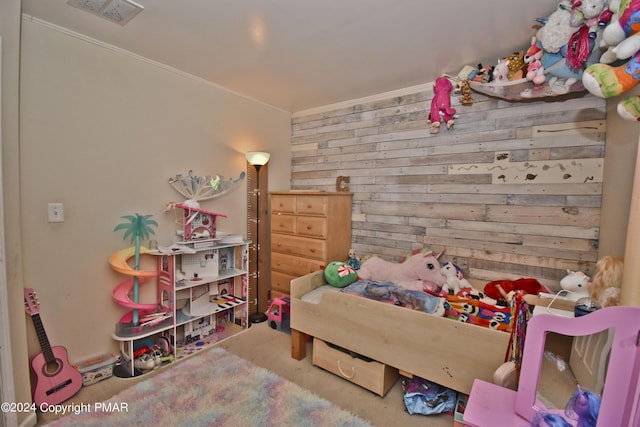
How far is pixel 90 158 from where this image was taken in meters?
2.08

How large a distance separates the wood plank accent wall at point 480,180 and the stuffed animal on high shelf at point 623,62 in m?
1.00

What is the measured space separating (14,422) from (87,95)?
6.53 feet

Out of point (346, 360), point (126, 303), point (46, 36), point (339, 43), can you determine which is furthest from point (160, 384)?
point (339, 43)

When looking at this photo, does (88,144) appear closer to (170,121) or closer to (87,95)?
(87,95)

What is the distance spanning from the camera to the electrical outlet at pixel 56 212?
6.27 ft

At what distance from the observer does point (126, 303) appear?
2.14 metres

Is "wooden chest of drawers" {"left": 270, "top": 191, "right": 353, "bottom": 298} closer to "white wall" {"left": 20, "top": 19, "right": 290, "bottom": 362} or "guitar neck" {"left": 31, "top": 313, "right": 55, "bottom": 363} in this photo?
"white wall" {"left": 20, "top": 19, "right": 290, "bottom": 362}

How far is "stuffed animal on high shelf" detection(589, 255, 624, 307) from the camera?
1262 millimetres

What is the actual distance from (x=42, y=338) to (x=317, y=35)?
8.55 ft

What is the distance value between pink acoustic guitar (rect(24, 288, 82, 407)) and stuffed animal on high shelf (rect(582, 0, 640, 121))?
10.4 ft

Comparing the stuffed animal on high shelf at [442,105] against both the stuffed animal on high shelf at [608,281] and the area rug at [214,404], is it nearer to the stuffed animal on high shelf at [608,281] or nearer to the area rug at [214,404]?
the stuffed animal on high shelf at [608,281]

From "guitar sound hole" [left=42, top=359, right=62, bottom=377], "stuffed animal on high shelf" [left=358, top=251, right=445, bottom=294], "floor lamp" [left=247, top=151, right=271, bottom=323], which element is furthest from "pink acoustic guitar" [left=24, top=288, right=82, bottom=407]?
"stuffed animal on high shelf" [left=358, top=251, right=445, bottom=294]

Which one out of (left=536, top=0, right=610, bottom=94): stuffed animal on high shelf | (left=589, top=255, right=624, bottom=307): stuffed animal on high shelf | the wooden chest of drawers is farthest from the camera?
the wooden chest of drawers

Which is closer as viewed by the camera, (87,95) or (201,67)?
(87,95)
